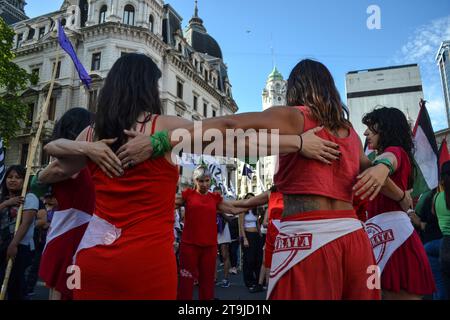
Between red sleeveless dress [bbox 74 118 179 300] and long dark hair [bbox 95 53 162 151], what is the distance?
26 cm

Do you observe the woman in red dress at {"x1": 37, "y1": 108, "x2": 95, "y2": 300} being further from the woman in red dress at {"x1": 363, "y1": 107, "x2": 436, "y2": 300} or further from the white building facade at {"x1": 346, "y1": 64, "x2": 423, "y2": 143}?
the white building facade at {"x1": 346, "y1": 64, "x2": 423, "y2": 143}

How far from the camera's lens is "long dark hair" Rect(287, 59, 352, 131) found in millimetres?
2127

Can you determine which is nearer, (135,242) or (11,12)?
(135,242)

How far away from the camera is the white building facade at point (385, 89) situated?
59.2 feet

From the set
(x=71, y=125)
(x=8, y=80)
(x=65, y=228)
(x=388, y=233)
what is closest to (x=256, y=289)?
(x=388, y=233)

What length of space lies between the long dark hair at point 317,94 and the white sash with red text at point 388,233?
41.3 inches

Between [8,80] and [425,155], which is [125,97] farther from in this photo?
[8,80]

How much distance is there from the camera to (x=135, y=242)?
1884 millimetres

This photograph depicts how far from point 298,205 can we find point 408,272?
130 centimetres

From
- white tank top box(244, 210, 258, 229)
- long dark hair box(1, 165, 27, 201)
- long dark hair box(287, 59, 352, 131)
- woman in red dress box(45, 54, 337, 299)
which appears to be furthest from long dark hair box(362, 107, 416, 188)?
white tank top box(244, 210, 258, 229)

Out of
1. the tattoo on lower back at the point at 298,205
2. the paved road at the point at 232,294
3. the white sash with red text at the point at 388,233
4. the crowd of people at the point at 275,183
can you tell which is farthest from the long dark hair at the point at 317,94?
the paved road at the point at 232,294

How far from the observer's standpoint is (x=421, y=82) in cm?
1928
